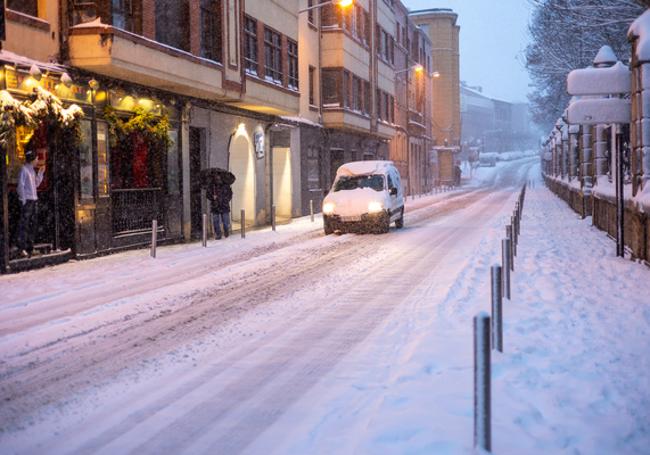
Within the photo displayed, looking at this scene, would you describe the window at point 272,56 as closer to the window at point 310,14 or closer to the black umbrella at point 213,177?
the window at point 310,14

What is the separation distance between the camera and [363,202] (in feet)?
69.6

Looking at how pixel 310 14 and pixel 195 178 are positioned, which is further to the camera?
pixel 310 14

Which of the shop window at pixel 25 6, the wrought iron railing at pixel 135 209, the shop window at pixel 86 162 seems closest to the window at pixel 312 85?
the wrought iron railing at pixel 135 209

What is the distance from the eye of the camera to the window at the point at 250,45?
2505cm

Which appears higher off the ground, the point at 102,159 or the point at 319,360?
the point at 102,159

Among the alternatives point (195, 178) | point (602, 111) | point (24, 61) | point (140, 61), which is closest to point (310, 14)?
point (195, 178)

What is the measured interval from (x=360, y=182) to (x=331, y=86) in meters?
14.3

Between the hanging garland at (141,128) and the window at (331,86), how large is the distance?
16.6 meters

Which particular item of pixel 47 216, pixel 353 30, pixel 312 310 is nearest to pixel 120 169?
pixel 47 216

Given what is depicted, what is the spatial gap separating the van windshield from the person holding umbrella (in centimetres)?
355

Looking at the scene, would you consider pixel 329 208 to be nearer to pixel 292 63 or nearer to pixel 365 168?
pixel 365 168

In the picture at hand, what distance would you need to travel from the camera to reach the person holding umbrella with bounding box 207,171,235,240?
20719mm

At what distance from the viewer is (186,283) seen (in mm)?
12258

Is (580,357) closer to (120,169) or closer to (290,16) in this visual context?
(120,169)
